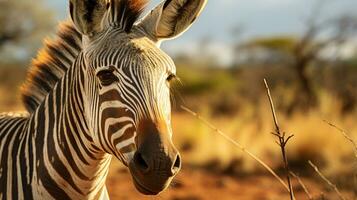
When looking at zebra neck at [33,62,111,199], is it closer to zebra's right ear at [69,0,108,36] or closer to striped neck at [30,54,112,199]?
striped neck at [30,54,112,199]

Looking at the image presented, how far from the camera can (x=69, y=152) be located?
12.4ft

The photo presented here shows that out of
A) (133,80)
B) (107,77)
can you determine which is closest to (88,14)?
(107,77)

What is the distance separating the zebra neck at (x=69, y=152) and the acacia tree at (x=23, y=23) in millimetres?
27716

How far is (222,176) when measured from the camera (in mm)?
11711

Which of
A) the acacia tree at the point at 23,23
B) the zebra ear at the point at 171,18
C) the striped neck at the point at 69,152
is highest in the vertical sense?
the zebra ear at the point at 171,18

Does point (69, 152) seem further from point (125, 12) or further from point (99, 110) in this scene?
point (125, 12)

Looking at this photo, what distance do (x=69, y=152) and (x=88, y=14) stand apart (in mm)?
786

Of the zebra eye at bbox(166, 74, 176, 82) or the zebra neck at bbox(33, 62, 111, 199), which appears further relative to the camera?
the zebra neck at bbox(33, 62, 111, 199)

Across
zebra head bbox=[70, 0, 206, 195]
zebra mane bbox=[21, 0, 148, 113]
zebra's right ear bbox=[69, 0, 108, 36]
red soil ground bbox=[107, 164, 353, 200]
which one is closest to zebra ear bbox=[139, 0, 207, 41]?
zebra head bbox=[70, 0, 206, 195]

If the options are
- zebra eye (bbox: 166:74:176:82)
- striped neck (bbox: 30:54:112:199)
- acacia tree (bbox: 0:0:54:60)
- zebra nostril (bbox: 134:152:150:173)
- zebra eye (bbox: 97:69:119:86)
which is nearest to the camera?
zebra nostril (bbox: 134:152:150:173)

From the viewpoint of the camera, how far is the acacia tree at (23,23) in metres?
31.4

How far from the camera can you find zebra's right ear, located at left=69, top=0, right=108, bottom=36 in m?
3.61

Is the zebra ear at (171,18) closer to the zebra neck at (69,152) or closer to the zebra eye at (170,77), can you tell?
the zebra eye at (170,77)

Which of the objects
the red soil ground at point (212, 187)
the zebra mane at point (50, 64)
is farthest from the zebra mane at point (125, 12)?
the red soil ground at point (212, 187)
